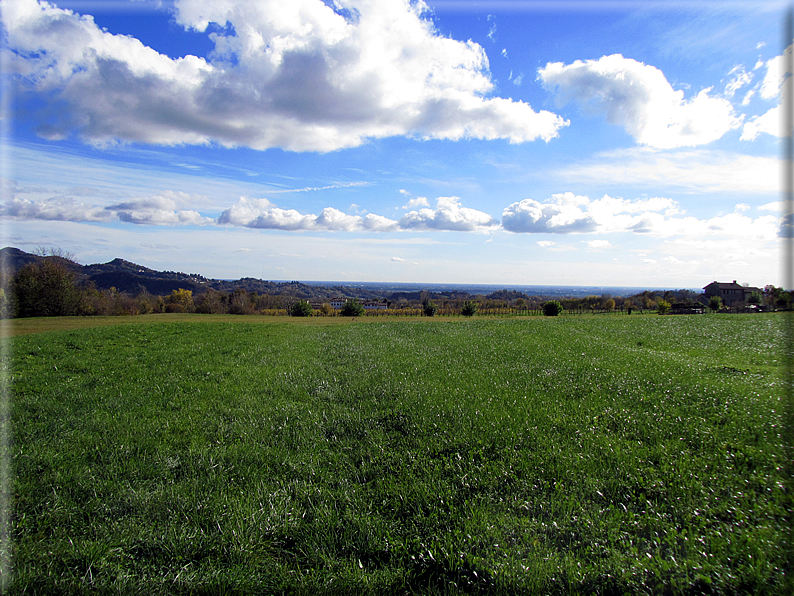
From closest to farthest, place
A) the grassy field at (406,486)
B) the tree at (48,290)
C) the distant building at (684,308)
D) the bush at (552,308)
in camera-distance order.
Result: the grassy field at (406,486) → the tree at (48,290) → the bush at (552,308) → the distant building at (684,308)

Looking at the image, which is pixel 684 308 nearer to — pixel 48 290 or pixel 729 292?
pixel 729 292

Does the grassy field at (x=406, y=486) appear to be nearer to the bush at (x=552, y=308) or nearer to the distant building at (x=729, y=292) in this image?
the bush at (x=552, y=308)

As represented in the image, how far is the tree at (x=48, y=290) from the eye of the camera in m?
39.8

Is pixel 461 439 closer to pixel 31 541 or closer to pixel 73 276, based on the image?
pixel 31 541

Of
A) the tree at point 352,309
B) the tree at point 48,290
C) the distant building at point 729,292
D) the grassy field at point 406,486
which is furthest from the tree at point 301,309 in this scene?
the distant building at point 729,292

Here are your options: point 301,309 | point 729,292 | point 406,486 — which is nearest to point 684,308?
point 729,292

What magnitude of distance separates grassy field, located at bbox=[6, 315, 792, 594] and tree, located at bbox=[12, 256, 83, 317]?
4260cm

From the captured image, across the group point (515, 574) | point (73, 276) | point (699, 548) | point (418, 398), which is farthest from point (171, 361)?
point (73, 276)

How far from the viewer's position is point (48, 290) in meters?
42.1

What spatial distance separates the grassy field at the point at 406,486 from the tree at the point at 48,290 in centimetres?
4260

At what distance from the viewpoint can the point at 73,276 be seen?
4559cm

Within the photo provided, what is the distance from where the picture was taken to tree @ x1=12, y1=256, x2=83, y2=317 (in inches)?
1566

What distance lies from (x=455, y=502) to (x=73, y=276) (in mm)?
59010

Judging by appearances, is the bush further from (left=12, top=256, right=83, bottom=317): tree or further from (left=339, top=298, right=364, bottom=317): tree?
(left=12, top=256, right=83, bottom=317): tree
